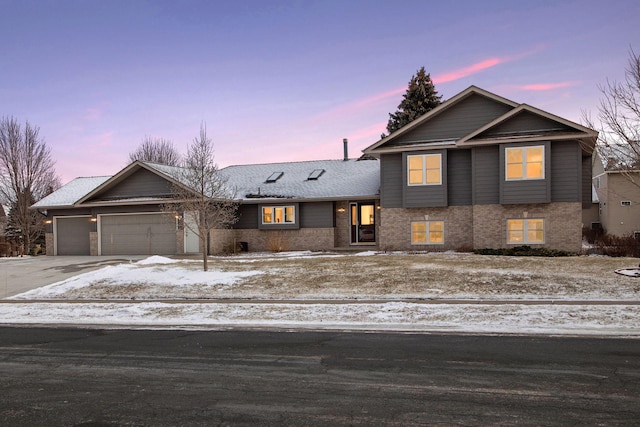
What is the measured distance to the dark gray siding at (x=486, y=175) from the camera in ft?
74.1

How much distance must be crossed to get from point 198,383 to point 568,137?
2045 cm

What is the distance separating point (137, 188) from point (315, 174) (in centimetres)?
1079

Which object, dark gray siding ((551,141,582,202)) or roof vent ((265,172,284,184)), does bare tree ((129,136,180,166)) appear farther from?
dark gray siding ((551,141,582,202))

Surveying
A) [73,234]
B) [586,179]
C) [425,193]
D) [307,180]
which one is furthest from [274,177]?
[586,179]

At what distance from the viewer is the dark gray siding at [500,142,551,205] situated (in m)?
21.5

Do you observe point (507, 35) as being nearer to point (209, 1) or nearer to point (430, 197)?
point (430, 197)

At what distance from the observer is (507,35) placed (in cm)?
2211

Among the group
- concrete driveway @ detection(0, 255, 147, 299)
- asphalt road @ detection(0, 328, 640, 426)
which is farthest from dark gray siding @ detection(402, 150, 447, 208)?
asphalt road @ detection(0, 328, 640, 426)

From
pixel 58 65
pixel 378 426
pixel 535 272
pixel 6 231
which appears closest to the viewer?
pixel 378 426

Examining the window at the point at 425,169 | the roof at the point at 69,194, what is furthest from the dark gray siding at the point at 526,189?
the roof at the point at 69,194

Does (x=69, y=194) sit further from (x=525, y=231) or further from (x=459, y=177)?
(x=525, y=231)

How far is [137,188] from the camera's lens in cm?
2784

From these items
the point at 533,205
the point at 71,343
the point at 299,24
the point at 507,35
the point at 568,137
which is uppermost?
the point at 299,24

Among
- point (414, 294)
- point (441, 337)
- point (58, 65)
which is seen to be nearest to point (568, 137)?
point (414, 294)
